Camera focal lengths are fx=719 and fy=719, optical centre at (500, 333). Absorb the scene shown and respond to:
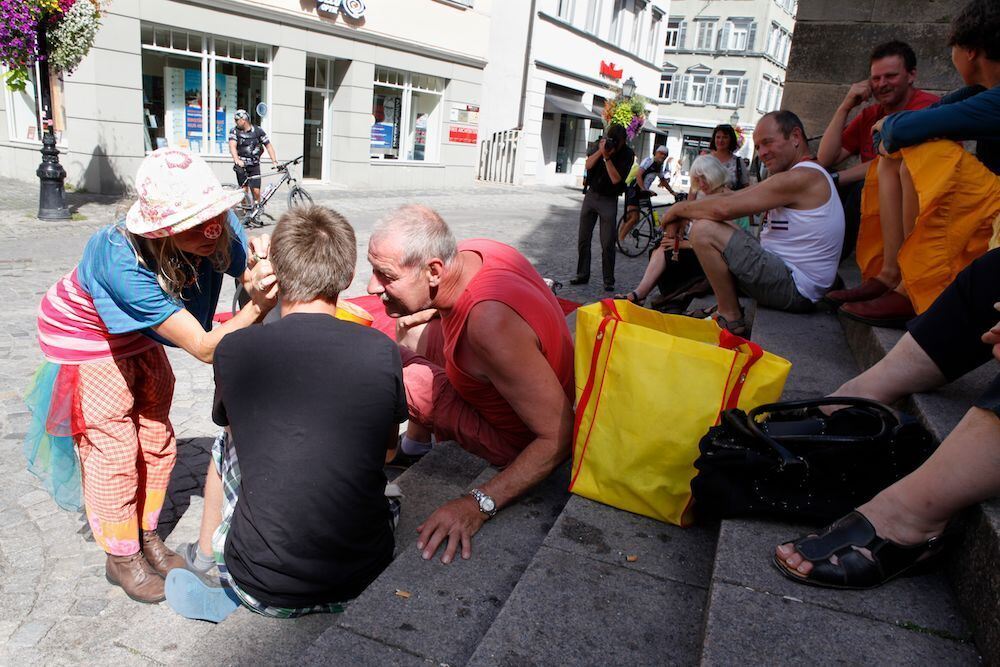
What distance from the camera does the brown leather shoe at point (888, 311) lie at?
343cm

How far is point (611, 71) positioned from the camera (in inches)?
1101

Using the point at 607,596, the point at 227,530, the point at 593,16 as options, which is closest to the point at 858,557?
the point at 607,596

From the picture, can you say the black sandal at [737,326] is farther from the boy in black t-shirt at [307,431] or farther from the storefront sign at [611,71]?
the storefront sign at [611,71]

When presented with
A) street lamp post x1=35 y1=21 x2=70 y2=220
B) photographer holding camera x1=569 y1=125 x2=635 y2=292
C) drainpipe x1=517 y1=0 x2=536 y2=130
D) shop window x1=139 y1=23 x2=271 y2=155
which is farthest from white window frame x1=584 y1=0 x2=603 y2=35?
street lamp post x1=35 y1=21 x2=70 y2=220

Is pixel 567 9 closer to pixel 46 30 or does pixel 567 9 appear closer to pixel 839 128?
pixel 46 30

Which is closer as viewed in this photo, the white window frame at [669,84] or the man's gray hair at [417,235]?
the man's gray hair at [417,235]

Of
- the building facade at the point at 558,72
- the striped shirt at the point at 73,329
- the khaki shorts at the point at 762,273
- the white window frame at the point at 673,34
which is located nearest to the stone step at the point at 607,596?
the striped shirt at the point at 73,329

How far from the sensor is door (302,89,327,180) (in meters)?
16.7

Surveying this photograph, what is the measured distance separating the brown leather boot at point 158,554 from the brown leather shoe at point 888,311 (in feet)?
10.7

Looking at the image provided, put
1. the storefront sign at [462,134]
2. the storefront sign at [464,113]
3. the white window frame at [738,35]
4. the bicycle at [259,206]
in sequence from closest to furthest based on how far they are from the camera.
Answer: the bicycle at [259,206]
the storefront sign at [464,113]
the storefront sign at [462,134]
the white window frame at [738,35]

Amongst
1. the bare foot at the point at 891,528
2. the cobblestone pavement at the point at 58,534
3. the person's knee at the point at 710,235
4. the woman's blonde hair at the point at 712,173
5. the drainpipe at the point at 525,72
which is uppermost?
the drainpipe at the point at 525,72

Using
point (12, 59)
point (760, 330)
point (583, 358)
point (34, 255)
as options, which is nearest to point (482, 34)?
point (12, 59)

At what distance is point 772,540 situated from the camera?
2.03 metres

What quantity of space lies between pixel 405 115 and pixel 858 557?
1820cm
